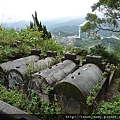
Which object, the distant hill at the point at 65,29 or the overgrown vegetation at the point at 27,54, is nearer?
the overgrown vegetation at the point at 27,54

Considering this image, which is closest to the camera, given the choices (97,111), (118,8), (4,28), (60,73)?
(97,111)

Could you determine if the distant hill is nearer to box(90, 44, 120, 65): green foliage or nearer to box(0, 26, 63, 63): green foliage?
box(90, 44, 120, 65): green foliage

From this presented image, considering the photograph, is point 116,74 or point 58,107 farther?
point 116,74

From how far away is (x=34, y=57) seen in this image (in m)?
5.90

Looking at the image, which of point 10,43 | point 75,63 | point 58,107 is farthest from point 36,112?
point 10,43

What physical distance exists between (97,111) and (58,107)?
0.81m

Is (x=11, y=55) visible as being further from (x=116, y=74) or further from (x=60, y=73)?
(x=116, y=74)

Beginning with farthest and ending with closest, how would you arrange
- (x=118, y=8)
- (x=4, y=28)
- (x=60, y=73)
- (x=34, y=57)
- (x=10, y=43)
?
(x=118, y=8) < (x=4, y=28) < (x=10, y=43) < (x=34, y=57) < (x=60, y=73)

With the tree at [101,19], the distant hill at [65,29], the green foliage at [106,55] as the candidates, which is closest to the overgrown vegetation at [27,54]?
the green foliage at [106,55]

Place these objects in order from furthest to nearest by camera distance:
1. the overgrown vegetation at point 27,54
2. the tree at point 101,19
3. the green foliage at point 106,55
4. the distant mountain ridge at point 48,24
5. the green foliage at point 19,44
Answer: the tree at point 101,19, the distant mountain ridge at point 48,24, the green foliage at point 106,55, the green foliage at point 19,44, the overgrown vegetation at point 27,54

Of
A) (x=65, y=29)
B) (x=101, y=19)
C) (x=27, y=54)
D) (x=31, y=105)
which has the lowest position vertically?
(x=31, y=105)

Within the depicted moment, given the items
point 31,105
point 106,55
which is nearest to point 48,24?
point 106,55

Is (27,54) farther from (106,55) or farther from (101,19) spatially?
(101,19)

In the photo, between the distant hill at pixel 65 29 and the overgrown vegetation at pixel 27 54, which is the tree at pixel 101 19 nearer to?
the overgrown vegetation at pixel 27 54
